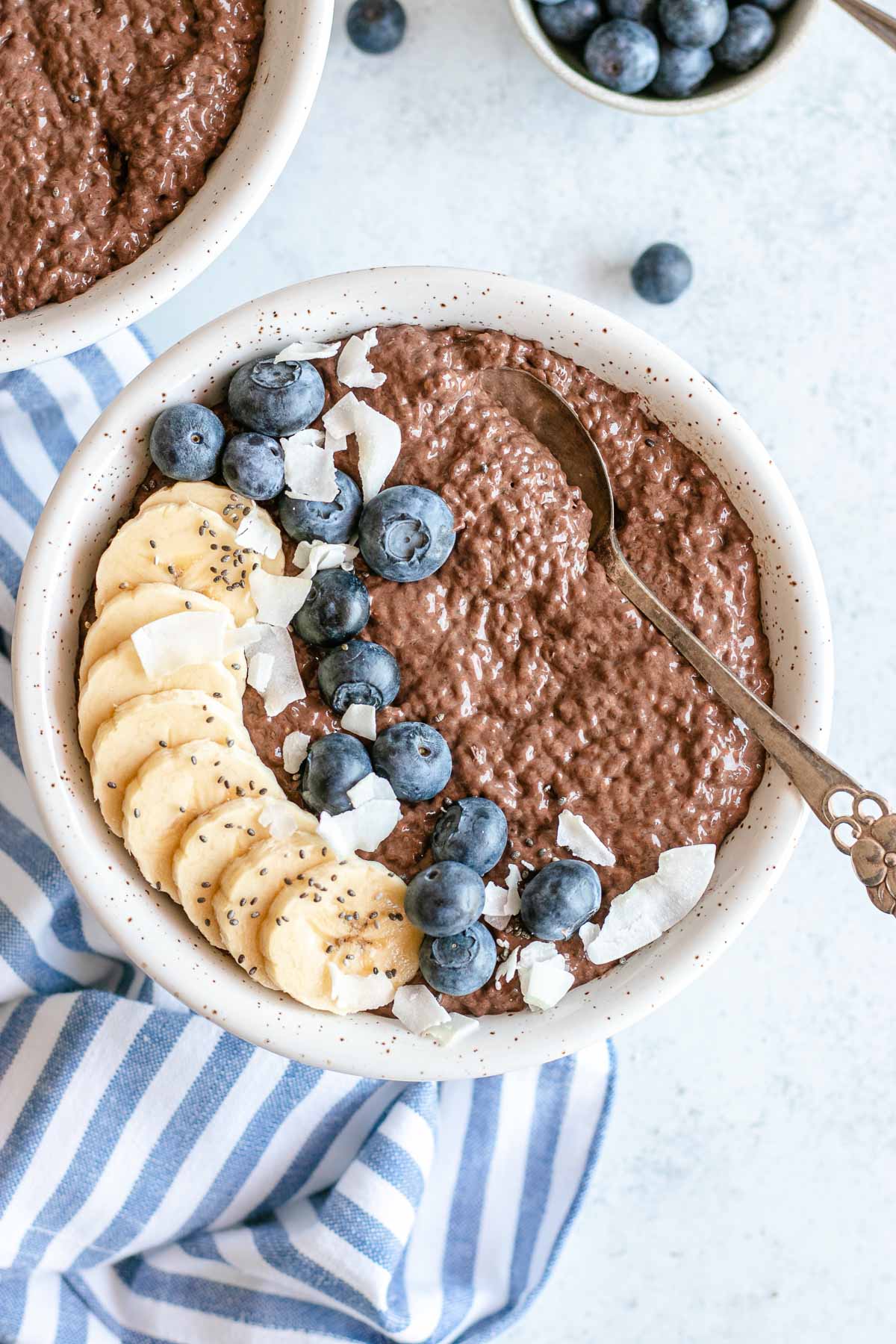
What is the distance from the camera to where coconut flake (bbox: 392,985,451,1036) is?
7.22 ft

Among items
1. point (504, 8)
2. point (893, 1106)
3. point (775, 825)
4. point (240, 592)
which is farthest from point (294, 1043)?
point (504, 8)

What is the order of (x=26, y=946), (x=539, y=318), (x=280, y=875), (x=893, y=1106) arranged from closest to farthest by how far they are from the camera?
1. (x=280, y=875)
2. (x=539, y=318)
3. (x=26, y=946)
4. (x=893, y=1106)

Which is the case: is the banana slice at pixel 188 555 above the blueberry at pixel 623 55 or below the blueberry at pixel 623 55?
below

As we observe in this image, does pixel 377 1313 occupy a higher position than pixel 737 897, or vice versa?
pixel 737 897

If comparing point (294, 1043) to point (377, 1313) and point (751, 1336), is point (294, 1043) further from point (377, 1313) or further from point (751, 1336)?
point (751, 1336)

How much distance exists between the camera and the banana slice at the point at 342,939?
2115mm

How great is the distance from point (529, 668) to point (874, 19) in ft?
5.38

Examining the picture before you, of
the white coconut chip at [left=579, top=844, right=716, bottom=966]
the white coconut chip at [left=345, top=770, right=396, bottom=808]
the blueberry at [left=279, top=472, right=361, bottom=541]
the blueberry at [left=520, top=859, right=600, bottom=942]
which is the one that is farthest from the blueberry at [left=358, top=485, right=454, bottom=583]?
the white coconut chip at [left=579, top=844, right=716, bottom=966]

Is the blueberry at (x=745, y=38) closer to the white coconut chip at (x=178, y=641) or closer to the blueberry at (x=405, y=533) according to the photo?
the blueberry at (x=405, y=533)

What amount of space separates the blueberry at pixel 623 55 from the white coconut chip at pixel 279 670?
1.46m

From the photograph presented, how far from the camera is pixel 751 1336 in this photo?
3031 mm

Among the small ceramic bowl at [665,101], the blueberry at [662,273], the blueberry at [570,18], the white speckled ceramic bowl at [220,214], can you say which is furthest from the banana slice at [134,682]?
the blueberry at [570,18]

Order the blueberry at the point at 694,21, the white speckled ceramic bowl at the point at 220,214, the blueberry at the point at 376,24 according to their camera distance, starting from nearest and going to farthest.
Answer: the white speckled ceramic bowl at the point at 220,214
the blueberry at the point at 694,21
the blueberry at the point at 376,24

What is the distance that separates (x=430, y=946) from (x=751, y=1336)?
1607 millimetres
